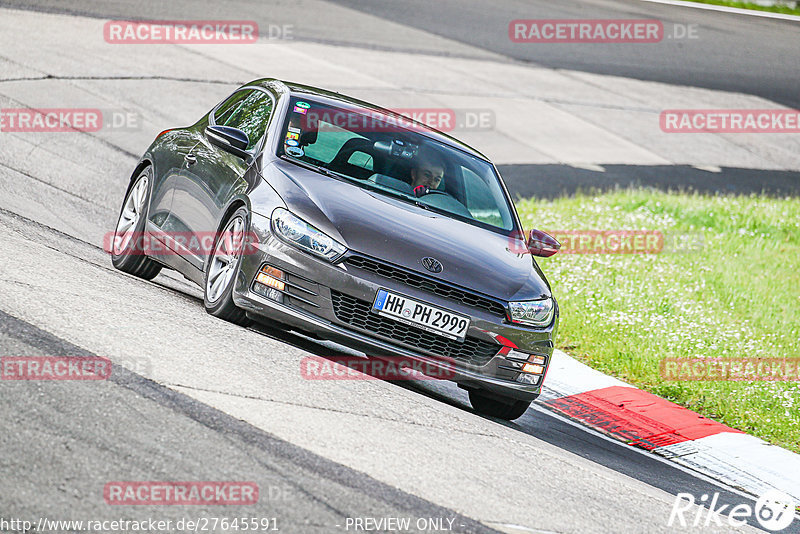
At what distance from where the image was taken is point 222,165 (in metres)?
7.89

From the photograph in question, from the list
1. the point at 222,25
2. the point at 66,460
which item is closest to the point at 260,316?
the point at 66,460

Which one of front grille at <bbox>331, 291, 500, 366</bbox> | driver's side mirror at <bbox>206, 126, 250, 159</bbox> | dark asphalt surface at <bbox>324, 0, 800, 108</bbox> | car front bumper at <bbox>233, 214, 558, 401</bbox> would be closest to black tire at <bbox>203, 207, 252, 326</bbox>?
car front bumper at <bbox>233, 214, 558, 401</bbox>

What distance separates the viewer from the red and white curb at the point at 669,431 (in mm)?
7868

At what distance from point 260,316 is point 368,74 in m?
13.7

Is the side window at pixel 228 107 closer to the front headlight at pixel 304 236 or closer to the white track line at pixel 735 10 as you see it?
the front headlight at pixel 304 236

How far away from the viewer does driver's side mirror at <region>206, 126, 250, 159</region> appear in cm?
773

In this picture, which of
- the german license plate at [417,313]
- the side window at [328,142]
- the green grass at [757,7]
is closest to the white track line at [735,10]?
the green grass at [757,7]

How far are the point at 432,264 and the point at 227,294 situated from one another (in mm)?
1300

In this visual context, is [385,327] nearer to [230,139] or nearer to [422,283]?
[422,283]

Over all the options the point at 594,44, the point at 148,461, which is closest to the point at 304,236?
the point at 148,461

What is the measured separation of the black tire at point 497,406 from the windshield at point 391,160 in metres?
1.20

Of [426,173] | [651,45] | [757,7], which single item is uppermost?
[757,7]

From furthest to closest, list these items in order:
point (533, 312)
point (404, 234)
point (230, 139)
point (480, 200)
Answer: point (480, 200), point (230, 139), point (533, 312), point (404, 234)

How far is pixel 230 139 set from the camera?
25.6 ft
